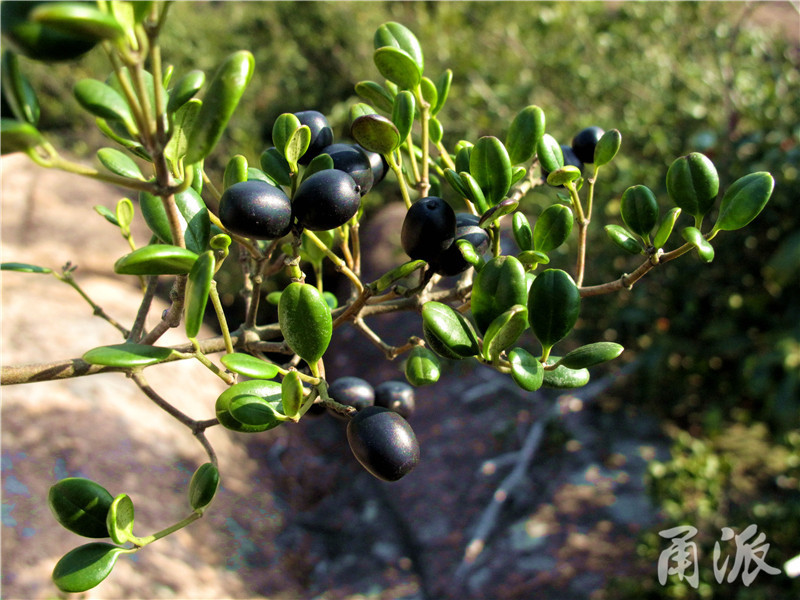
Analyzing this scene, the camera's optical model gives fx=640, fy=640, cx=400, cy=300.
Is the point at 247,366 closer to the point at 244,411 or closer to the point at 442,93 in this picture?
the point at 244,411

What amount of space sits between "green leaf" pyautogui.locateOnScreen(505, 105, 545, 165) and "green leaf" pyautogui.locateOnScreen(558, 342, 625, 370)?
23cm

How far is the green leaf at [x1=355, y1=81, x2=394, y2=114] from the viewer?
0.69 meters

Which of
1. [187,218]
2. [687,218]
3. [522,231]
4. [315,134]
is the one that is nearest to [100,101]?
[187,218]

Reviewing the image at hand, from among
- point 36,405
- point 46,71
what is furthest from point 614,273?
point 46,71

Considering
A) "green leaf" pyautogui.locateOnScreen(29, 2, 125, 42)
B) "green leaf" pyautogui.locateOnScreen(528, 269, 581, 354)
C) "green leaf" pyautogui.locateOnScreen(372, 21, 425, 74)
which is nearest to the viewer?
"green leaf" pyautogui.locateOnScreen(29, 2, 125, 42)

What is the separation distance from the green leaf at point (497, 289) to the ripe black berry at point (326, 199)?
13cm

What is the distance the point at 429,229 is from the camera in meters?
0.57

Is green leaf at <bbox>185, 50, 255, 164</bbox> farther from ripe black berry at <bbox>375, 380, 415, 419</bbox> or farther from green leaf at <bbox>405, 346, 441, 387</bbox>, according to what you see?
ripe black berry at <bbox>375, 380, 415, 419</bbox>

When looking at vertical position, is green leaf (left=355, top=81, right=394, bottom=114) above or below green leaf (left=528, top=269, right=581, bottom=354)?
above

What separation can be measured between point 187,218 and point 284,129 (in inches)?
5.3

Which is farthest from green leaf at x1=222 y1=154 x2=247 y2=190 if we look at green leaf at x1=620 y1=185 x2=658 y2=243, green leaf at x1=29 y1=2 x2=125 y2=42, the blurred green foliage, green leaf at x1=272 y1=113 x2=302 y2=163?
the blurred green foliage

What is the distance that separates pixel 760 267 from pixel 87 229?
14.6 feet

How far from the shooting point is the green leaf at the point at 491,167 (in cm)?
59

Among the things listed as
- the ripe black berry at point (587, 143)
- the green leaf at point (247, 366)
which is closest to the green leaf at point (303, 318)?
the green leaf at point (247, 366)
